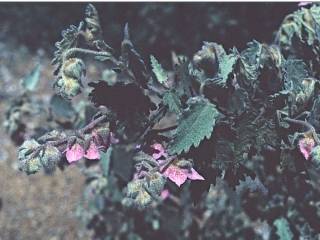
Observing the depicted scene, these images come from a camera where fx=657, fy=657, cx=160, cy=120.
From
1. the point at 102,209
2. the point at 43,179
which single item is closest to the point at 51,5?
the point at 43,179

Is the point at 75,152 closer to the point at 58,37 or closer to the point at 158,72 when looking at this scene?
the point at 158,72

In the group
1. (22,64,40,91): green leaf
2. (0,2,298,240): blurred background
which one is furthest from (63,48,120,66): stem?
(0,2,298,240): blurred background

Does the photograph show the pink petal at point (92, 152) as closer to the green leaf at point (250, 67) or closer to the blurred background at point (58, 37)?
the green leaf at point (250, 67)

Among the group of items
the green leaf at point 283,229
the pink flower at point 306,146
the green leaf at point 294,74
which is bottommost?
the green leaf at point 283,229

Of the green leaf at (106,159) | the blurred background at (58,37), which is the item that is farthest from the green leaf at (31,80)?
the blurred background at (58,37)

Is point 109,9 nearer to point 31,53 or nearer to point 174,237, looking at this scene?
point 31,53

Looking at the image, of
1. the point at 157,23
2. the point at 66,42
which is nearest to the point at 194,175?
the point at 66,42

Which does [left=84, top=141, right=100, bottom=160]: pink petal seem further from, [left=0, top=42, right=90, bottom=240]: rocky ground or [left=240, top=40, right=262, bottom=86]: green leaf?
[left=0, top=42, right=90, bottom=240]: rocky ground

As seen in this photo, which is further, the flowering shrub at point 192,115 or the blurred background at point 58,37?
the blurred background at point 58,37
